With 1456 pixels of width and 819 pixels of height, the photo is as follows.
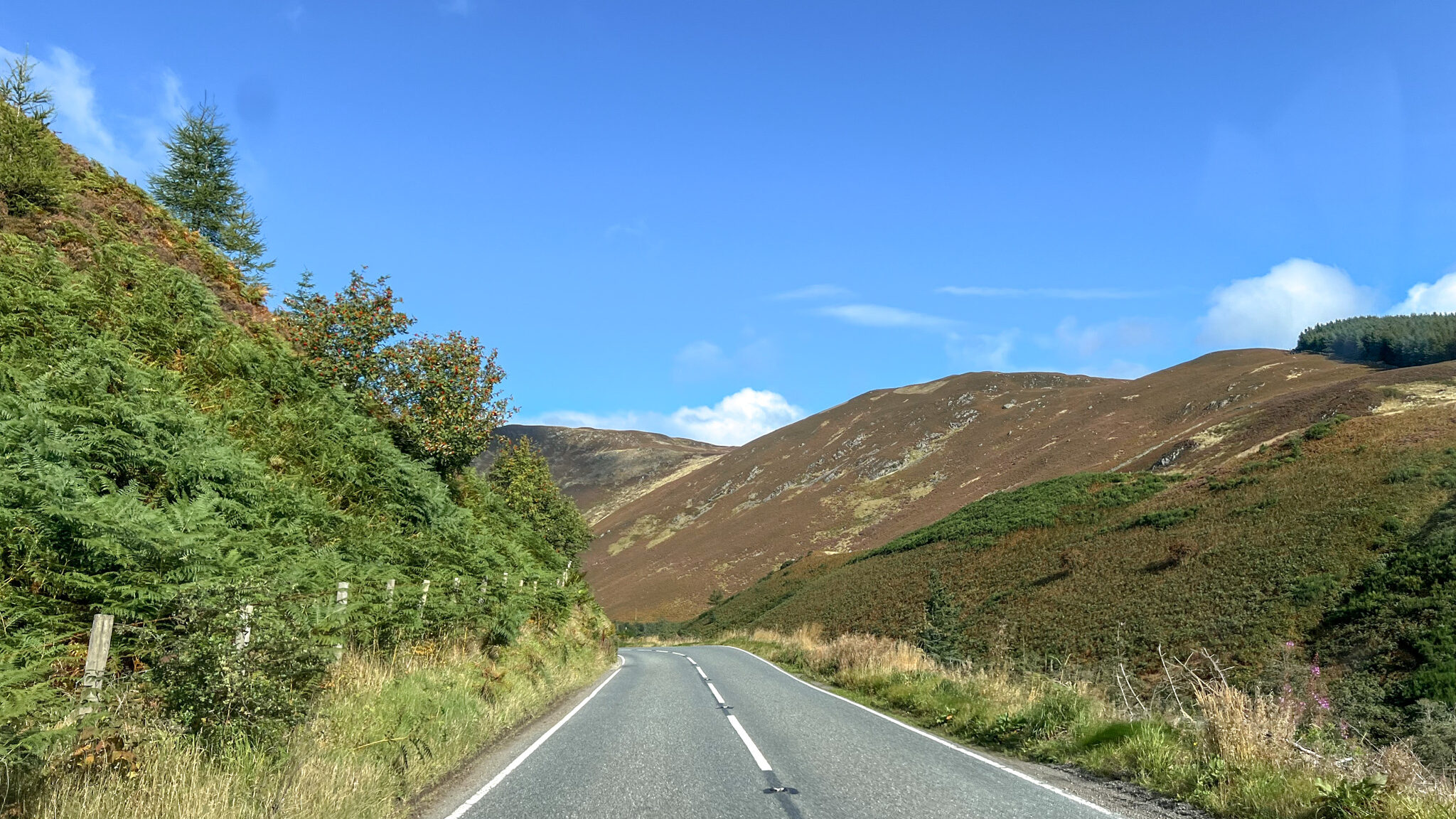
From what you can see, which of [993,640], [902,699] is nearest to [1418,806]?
[902,699]

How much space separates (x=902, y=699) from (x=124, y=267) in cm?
2000

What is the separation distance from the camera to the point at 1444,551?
28766 millimetres

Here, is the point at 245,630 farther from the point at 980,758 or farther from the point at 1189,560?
the point at 1189,560

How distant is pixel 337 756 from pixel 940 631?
2532 cm

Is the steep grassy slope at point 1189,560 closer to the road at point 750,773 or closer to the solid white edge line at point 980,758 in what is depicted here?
the solid white edge line at point 980,758

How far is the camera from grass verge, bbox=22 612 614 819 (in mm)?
5047

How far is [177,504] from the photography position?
8742mm

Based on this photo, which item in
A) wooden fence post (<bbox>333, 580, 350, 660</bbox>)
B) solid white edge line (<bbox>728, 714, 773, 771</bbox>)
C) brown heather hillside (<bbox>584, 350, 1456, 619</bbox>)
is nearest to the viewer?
solid white edge line (<bbox>728, 714, 773, 771</bbox>)

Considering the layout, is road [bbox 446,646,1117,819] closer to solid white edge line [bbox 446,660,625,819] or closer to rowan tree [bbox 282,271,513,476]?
solid white edge line [bbox 446,660,625,819]

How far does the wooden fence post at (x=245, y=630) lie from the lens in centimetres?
644

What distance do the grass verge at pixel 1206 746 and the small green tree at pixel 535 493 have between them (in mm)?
37972

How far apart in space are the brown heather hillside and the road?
5877 centimetres

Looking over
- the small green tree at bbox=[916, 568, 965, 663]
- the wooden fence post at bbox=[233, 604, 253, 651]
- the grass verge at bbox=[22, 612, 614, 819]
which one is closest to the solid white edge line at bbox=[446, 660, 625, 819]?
the grass verge at bbox=[22, 612, 614, 819]

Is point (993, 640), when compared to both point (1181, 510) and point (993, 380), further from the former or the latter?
point (993, 380)
